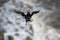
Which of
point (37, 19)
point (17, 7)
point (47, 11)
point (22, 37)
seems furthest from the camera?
point (17, 7)

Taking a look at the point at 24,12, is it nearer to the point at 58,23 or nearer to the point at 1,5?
the point at 1,5

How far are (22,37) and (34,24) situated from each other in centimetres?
16

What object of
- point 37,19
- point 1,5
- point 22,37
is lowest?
point 22,37

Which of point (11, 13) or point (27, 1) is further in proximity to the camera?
point (27, 1)

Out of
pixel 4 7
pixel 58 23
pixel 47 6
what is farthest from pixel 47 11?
pixel 4 7

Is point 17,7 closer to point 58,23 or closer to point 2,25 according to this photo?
point 2,25

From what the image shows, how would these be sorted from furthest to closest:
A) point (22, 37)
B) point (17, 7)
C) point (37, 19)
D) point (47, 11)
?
point (17, 7)
point (47, 11)
point (37, 19)
point (22, 37)

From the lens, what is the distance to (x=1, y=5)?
1.65 metres

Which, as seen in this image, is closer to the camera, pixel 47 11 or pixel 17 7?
pixel 47 11

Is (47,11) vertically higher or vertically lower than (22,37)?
higher

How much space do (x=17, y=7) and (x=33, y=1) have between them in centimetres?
18

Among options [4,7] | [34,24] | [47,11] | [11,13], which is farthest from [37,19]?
[4,7]

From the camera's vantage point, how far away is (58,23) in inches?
53.7

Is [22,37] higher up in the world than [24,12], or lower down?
lower down
